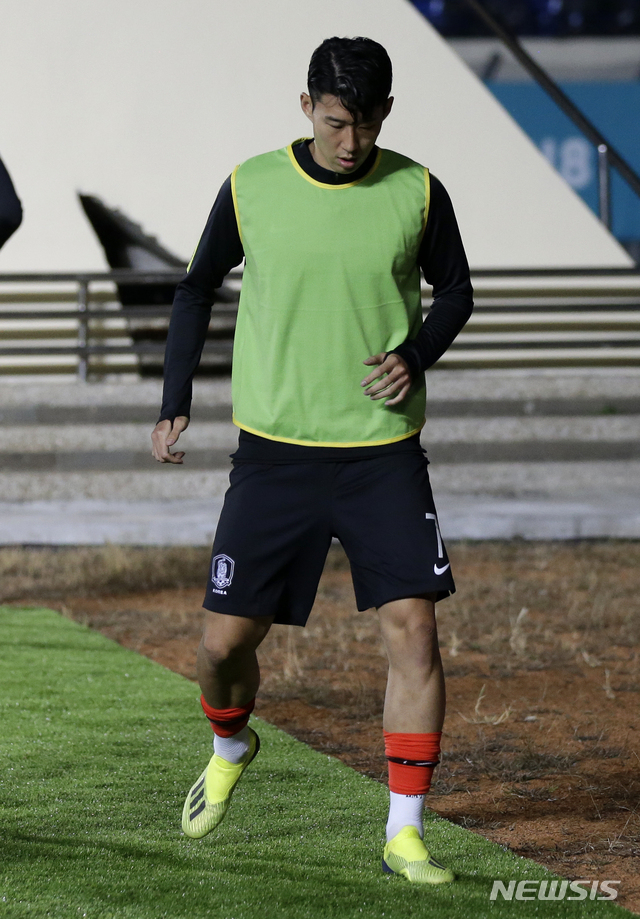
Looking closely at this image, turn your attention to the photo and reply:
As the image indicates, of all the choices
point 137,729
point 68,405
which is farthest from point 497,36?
point 137,729

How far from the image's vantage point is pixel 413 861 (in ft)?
9.22

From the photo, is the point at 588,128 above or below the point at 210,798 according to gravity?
above

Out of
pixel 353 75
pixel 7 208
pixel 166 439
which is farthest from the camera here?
pixel 166 439

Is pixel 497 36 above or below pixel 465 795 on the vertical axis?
above

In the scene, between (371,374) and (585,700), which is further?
(585,700)

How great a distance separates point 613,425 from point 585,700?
6.96 meters

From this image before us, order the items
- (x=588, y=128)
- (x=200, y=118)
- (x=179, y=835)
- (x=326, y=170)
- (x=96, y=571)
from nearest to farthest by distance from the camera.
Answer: (x=326, y=170) < (x=179, y=835) < (x=96, y=571) < (x=588, y=128) < (x=200, y=118)

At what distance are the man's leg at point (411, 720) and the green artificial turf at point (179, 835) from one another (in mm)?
117

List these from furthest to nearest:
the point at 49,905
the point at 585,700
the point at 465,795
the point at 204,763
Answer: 1. the point at 585,700
2. the point at 204,763
3. the point at 465,795
4. the point at 49,905

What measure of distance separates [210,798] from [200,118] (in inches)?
430

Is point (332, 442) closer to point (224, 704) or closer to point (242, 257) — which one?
point (242, 257)

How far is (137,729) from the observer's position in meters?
4.56

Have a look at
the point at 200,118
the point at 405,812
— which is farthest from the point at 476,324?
the point at 405,812

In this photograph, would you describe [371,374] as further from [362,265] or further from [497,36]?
[497,36]
